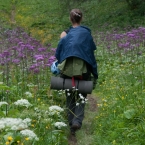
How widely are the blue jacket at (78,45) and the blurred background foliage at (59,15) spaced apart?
13.4 metres

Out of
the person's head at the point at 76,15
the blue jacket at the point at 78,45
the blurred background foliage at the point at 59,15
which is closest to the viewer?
the blue jacket at the point at 78,45

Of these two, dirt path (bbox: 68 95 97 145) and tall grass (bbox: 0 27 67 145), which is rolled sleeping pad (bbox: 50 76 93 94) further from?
dirt path (bbox: 68 95 97 145)

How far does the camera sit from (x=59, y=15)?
32000 millimetres

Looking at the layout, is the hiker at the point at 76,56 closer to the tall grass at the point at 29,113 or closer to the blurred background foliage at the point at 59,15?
the tall grass at the point at 29,113

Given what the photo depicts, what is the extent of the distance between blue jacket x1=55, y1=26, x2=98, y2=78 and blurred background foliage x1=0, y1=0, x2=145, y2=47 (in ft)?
44.1

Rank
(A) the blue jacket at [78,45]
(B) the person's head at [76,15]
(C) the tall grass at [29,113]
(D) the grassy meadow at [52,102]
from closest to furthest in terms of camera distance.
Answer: (C) the tall grass at [29,113] → (D) the grassy meadow at [52,102] → (A) the blue jacket at [78,45] → (B) the person's head at [76,15]

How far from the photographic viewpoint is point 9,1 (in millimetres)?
39500

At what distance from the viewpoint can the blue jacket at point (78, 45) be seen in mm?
6204

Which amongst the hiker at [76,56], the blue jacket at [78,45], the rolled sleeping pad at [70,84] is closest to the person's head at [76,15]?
the hiker at [76,56]

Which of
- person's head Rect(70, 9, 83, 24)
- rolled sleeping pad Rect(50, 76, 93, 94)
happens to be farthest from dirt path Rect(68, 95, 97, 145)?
person's head Rect(70, 9, 83, 24)

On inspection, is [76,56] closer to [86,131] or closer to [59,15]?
[86,131]

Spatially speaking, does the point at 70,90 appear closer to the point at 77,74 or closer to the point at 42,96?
the point at 77,74

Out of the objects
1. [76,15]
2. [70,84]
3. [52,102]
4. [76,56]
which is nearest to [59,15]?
[52,102]

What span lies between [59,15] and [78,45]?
26.2 metres
